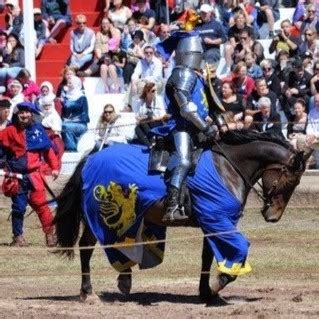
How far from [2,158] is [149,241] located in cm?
532

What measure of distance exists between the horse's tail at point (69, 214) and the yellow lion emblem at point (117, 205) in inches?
15.9

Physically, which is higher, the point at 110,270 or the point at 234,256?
the point at 234,256

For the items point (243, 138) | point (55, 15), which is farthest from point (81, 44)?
point (243, 138)

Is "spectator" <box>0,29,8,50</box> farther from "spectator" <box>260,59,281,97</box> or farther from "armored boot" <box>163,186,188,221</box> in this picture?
"armored boot" <box>163,186,188,221</box>

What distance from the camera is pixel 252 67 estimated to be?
2328 cm

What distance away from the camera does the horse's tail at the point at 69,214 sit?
535 inches

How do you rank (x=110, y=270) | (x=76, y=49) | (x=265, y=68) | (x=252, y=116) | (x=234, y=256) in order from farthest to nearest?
1. (x=76, y=49)
2. (x=265, y=68)
3. (x=252, y=116)
4. (x=110, y=270)
5. (x=234, y=256)

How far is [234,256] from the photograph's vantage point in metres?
12.7

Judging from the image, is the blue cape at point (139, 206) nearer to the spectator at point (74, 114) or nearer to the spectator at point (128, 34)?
the spectator at point (74, 114)

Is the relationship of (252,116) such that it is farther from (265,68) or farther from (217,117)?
(217,117)

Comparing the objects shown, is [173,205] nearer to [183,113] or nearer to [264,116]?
[183,113]

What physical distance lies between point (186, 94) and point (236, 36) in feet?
37.8

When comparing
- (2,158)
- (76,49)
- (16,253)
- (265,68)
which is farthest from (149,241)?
(76,49)

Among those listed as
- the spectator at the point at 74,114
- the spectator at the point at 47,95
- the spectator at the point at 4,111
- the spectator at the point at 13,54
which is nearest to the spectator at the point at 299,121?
the spectator at the point at 74,114
